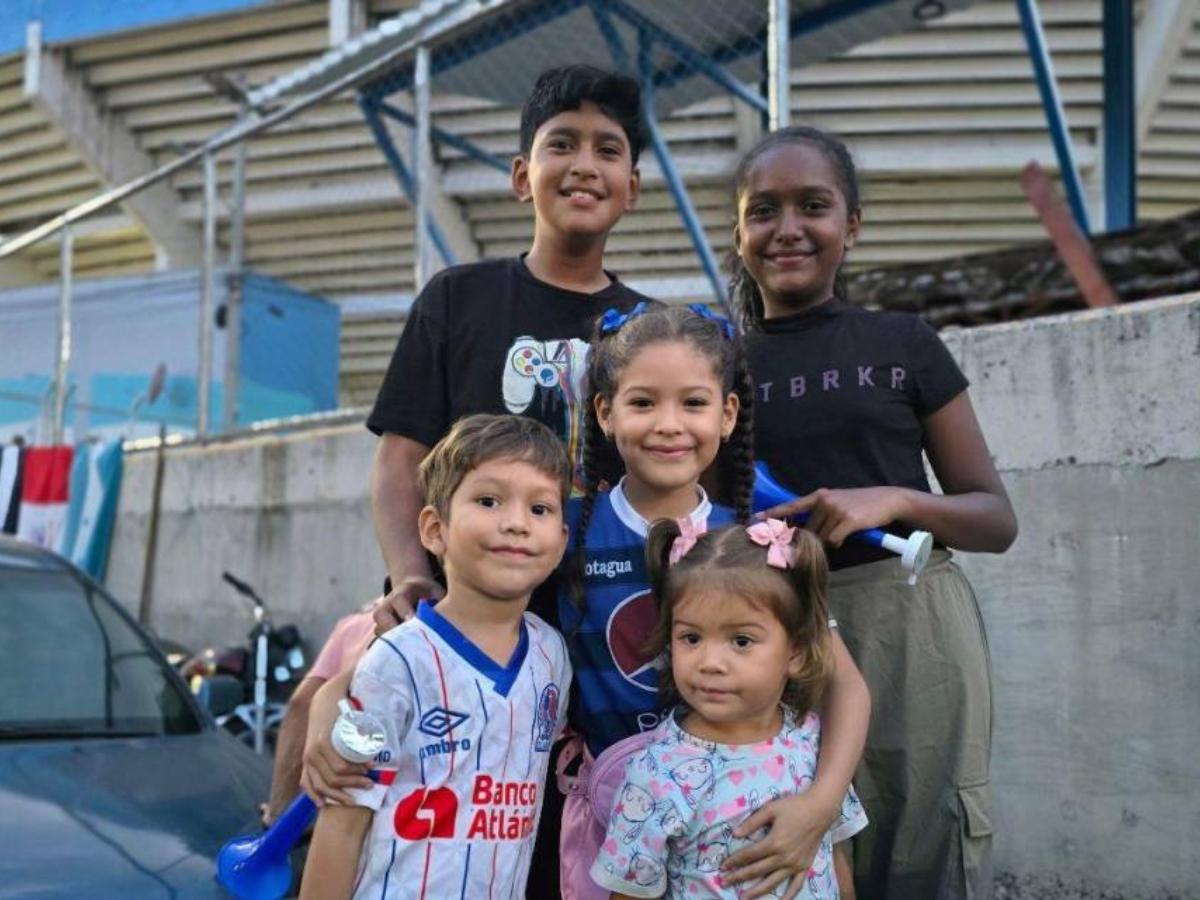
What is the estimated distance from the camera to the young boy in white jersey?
6.74ft

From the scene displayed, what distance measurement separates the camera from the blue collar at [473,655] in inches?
83.6

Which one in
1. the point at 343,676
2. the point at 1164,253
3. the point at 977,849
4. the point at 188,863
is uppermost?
the point at 1164,253

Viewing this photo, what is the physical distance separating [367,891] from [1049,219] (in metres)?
Answer: 3.67

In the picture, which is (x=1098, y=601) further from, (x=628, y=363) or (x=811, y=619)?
(x=628, y=363)

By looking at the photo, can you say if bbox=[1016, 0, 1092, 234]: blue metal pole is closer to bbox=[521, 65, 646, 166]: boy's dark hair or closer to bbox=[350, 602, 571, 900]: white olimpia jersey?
bbox=[521, 65, 646, 166]: boy's dark hair

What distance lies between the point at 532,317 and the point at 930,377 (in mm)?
740

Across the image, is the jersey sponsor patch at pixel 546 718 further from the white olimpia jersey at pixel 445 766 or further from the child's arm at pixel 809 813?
the child's arm at pixel 809 813

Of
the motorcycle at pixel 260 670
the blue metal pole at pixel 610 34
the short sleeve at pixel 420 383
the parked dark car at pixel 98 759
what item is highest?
the blue metal pole at pixel 610 34

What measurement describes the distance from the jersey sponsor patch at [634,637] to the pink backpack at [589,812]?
0.31 feet

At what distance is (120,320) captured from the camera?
9.77 metres

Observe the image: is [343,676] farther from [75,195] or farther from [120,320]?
[75,195]

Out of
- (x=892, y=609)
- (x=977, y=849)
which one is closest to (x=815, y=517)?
(x=892, y=609)

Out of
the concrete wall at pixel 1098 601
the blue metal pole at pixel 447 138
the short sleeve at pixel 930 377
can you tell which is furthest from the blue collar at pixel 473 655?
the blue metal pole at pixel 447 138

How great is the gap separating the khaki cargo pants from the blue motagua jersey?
0.36 metres
